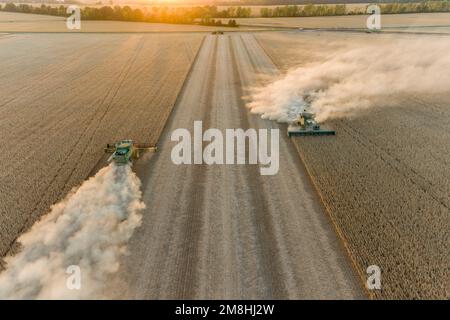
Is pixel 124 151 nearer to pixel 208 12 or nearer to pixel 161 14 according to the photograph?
pixel 161 14

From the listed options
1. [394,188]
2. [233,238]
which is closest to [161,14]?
[394,188]

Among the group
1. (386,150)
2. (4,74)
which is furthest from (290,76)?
(4,74)

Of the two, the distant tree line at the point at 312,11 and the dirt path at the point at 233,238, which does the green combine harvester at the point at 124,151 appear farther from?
the distant tree line at the point at 312,11

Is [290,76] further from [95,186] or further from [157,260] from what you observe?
[157,260]

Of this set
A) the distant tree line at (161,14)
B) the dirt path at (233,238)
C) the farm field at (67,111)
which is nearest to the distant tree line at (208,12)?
the distant tree line at (161,14)

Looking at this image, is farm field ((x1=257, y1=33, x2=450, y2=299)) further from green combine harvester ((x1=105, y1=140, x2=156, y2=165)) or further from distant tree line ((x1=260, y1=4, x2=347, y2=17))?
distant tree line ((x1=260, y1=4, x2=347, y2=17))

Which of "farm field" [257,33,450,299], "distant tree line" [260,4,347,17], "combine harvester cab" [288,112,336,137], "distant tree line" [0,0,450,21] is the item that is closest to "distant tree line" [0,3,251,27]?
"distant tree line" [0,0,450,21]
